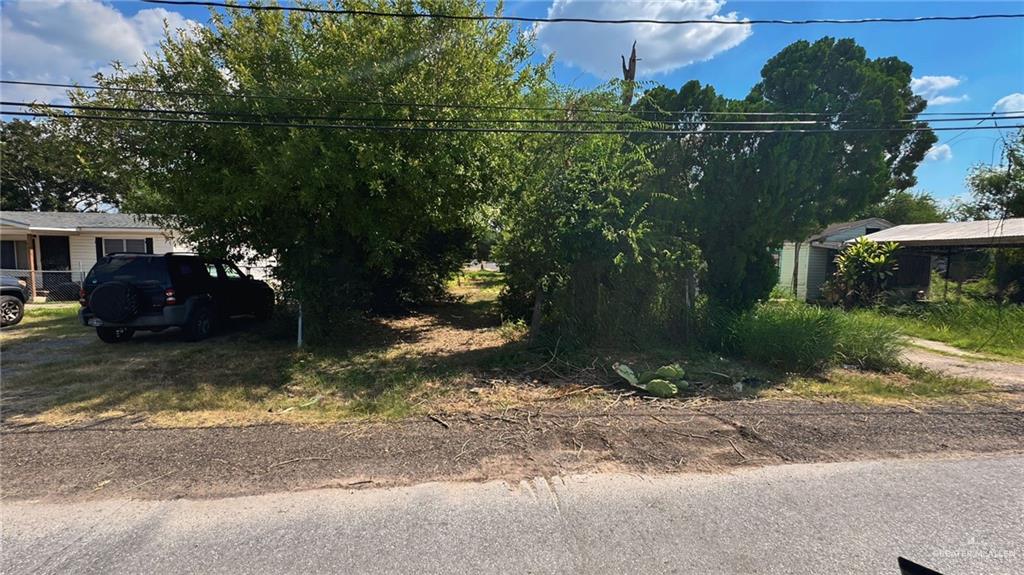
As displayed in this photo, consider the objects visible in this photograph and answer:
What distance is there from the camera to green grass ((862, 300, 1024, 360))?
941cm

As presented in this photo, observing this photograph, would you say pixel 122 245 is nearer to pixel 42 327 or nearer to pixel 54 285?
pixel 54 285

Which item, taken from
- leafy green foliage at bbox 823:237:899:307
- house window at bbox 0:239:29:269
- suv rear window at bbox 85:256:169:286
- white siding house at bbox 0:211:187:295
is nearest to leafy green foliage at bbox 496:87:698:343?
suv rear window at bbox 85:256:169:286

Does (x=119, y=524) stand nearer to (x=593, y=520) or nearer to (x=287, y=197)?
(x=593, y=520)

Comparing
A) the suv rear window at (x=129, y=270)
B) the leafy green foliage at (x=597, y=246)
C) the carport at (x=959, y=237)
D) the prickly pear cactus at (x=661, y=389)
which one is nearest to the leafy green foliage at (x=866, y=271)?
the carport at (x=959, y=237)

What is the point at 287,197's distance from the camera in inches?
293

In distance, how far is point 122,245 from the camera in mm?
20297

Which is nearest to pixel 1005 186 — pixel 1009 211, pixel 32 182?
pixel 1009 211

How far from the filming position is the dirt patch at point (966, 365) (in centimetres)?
702

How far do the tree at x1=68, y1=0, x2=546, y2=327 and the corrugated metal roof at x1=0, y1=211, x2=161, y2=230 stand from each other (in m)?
12.4

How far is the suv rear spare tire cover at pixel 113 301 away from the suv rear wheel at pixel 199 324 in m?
1.02

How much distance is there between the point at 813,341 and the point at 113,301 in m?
10.9

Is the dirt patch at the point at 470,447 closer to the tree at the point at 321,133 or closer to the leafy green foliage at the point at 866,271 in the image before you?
the tree at the point at 321,133

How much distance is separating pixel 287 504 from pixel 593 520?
2.09 m

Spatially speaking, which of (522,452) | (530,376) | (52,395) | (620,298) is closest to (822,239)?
(620,298)
